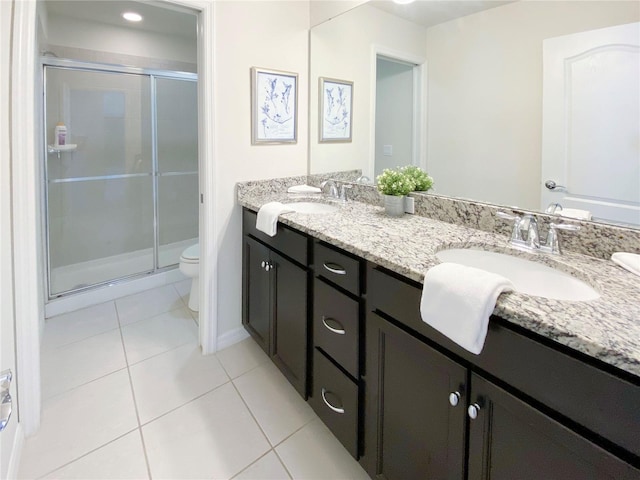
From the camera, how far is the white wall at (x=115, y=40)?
9.66ft

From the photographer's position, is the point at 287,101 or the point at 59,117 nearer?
the point at 287,101

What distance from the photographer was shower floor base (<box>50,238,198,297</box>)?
9.25 ft

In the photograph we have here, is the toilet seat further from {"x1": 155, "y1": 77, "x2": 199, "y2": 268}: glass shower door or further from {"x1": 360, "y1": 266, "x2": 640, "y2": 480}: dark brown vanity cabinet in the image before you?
Result: {"x1": 360, "y1": 266, "x2": 640, "y2": 480}: dark brown vanity cabinet

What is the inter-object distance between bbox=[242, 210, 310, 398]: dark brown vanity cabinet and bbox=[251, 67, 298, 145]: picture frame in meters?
0.50

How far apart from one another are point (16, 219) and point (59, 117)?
218 cm

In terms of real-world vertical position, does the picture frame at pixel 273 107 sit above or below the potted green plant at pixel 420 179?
above

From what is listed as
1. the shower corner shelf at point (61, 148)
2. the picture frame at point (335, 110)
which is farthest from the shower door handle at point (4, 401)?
the shower corner shelf at point (61, 148)

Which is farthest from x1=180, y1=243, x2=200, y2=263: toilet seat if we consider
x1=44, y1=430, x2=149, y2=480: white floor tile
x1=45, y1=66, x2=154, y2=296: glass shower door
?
x1=44, y1=430, x2=149, y2=480: white floor tile

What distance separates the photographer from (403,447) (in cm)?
111

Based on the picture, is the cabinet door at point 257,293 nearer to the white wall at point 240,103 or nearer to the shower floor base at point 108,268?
the white wall at point 240,103

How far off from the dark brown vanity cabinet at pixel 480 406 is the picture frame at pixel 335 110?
1.32m

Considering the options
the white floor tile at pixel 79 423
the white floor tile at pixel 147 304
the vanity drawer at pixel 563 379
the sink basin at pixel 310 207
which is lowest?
the white floor tile at pixel 79 423

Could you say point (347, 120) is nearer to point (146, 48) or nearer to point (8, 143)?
point (8, 143)

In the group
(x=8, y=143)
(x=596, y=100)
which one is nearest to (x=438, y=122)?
(x=596, y=100)
